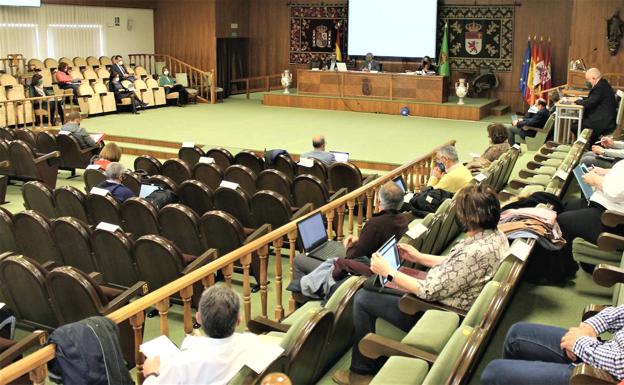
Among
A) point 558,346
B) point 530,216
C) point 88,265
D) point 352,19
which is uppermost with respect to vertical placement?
point 352,19

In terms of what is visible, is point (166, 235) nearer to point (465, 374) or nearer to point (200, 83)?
point (465, 374)

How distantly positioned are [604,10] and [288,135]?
6730 mm

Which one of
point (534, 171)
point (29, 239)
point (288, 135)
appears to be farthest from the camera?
point (288, 135)

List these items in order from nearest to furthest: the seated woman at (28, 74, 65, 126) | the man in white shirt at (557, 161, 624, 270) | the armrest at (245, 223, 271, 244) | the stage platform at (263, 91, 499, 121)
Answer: the man in white shirt at (557, 161, 624, 270) → the armrest at (245, 223, 271, 244) → the seated woman at (28, 74, 65, 126) → the stage platform at (263, 91, 499, 121)

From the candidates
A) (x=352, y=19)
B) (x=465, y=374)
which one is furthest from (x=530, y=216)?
(x=352, y=19)

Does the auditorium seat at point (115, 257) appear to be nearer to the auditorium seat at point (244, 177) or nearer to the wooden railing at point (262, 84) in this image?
the auditorium seat at point (244, 177)

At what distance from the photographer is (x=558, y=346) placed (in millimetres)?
2729

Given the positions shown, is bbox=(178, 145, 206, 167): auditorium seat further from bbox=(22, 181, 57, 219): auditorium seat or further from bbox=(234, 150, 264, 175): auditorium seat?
bbox=(22, 181, 57, 219): auditorium seat

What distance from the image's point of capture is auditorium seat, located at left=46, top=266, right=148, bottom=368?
3.67 m

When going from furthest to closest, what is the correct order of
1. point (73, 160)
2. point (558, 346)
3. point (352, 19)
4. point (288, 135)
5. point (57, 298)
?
point (352, 19)
point (288, 135)
point (73, 160)
point (57, 298)
point (558, 346)

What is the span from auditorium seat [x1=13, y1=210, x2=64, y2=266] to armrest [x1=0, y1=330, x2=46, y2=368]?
1.52m

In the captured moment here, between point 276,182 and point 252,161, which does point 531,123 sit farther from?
point 276,182

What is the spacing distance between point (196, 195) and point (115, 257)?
4.79 feet

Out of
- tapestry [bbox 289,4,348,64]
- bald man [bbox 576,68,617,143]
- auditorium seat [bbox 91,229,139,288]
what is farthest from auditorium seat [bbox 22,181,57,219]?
tapestry [bbox 289,4,348,64]
